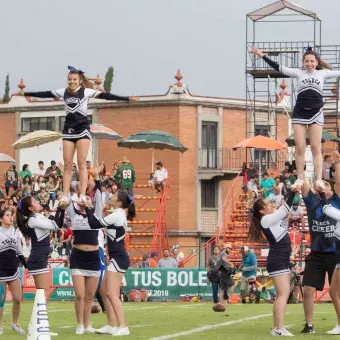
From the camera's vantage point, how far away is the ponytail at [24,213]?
17312 millimetres

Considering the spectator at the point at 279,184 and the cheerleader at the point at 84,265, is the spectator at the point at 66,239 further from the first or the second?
the cheerleader at the point at 84,265

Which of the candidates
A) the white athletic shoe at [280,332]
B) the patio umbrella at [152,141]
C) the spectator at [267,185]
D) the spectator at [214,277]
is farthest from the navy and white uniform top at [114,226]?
the patio umbrella at [152,141]

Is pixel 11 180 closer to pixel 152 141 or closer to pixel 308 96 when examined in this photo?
pixel 152 141

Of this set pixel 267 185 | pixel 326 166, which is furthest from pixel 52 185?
pixel 326 166

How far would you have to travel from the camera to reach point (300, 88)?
58.9ft

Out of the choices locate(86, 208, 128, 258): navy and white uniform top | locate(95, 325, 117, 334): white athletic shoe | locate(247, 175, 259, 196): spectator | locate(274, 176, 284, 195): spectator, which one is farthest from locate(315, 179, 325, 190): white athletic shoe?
locate(247, 175, 259, 196): spectator

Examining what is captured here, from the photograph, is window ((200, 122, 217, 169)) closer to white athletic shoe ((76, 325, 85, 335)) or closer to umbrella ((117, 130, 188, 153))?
umbrella ((117, 130, 188, 153))

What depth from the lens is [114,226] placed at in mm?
16375

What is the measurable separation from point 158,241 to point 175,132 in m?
10.7

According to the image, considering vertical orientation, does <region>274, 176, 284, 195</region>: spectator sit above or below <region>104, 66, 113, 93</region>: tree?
below

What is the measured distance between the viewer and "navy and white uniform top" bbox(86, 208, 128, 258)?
16234 mm

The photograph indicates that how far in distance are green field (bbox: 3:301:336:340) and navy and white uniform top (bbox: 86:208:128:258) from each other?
1.14m

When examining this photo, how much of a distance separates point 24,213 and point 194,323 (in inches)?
132

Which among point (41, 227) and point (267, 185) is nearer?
point (41, 227)
